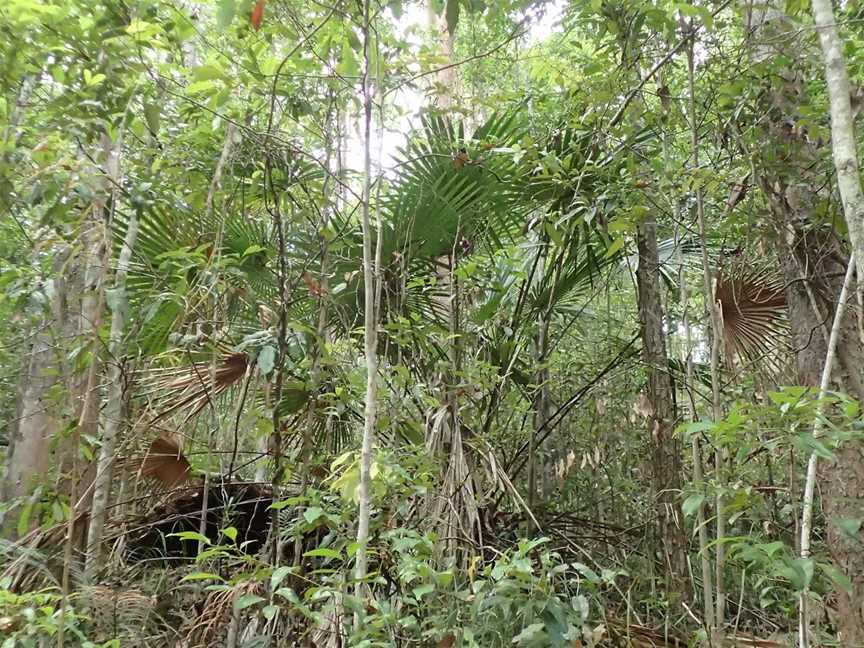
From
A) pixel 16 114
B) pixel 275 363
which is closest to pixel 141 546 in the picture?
pixel 275 363

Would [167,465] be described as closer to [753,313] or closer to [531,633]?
[531,633]

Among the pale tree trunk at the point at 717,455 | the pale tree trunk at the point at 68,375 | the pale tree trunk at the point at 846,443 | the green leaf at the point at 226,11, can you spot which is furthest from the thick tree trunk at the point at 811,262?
the pale tree trunk at the point at 68,375

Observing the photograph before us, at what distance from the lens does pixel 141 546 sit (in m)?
3.35

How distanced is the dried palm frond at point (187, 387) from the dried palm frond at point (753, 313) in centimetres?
274

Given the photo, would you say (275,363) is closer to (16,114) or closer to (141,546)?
(141,546)

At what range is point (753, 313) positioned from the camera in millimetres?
3803

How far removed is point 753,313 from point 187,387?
3302 millimetres

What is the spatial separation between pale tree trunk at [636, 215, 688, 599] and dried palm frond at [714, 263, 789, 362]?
1.72 feet

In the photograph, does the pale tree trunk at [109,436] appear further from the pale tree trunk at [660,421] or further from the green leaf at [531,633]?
the pale tree trunk at [660,421]

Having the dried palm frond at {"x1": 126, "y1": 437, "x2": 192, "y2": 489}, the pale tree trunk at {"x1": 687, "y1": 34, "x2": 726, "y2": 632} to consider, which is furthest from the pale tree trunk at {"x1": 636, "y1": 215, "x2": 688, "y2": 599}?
the dried palm frond at {"x1": 126, "y1": 437, "x2": 192, "y2": 489}

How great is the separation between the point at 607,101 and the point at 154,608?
292 centimetres

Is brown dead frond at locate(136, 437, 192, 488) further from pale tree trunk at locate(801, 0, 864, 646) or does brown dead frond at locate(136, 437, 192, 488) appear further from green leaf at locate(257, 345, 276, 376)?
pale tree trunk at locate(801, 0, 864, 646)

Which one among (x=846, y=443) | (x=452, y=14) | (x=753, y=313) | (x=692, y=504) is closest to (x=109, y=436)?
(x=452, y=14)

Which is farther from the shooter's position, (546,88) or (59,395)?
(546,88)
